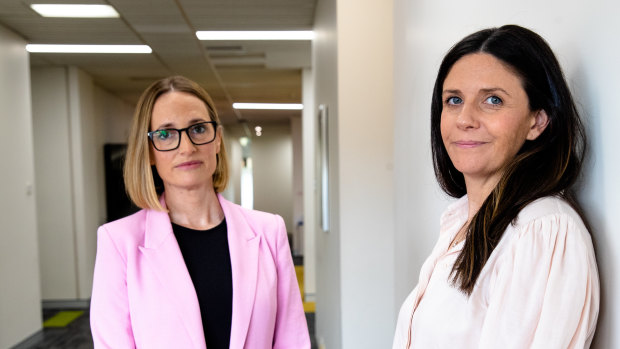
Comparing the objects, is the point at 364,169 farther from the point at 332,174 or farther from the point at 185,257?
the point at 185,257

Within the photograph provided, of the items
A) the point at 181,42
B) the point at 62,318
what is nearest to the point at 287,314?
the point at 181,42

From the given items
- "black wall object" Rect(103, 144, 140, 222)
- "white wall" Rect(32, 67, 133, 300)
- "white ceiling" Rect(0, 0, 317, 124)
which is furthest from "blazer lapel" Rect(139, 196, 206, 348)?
"black wall object" Rect(103, 144, 140, 222)

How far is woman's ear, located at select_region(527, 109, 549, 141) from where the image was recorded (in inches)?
37.3

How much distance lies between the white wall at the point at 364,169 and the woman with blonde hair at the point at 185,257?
166cm

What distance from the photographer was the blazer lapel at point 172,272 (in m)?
1.43

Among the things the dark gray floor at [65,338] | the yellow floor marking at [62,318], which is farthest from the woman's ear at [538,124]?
the yellow floor marking at [62,318]

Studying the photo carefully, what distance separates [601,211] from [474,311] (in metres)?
0.28

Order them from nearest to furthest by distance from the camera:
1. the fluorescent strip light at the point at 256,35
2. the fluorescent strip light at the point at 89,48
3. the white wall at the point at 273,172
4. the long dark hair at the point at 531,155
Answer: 1. the long dark hair at the point at 531,155
2. the fluorescent strip light at the point at 256,35
3. the fluorescent strip light at the point at 89,48
4. the white wall at the point at 273,172

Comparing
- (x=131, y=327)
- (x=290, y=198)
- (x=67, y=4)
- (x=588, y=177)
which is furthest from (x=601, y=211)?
(x=290, y=198)

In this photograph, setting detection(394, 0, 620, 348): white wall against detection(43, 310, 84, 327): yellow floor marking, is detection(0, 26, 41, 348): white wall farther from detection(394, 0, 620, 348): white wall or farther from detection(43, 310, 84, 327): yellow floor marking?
detection(394, 0, 620, 348): white wall

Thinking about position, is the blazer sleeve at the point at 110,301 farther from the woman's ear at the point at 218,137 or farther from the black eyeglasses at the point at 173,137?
the woman's ear at the point at 218,137

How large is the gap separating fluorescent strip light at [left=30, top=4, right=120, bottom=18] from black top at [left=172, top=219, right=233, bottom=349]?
3886mm

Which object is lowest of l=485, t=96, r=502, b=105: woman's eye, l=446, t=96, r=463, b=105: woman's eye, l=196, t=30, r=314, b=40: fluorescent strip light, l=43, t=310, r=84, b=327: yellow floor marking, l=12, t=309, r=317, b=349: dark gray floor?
l=43, t=310, r=84, b=327: yellow floor marking

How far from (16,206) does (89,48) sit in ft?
7.15
